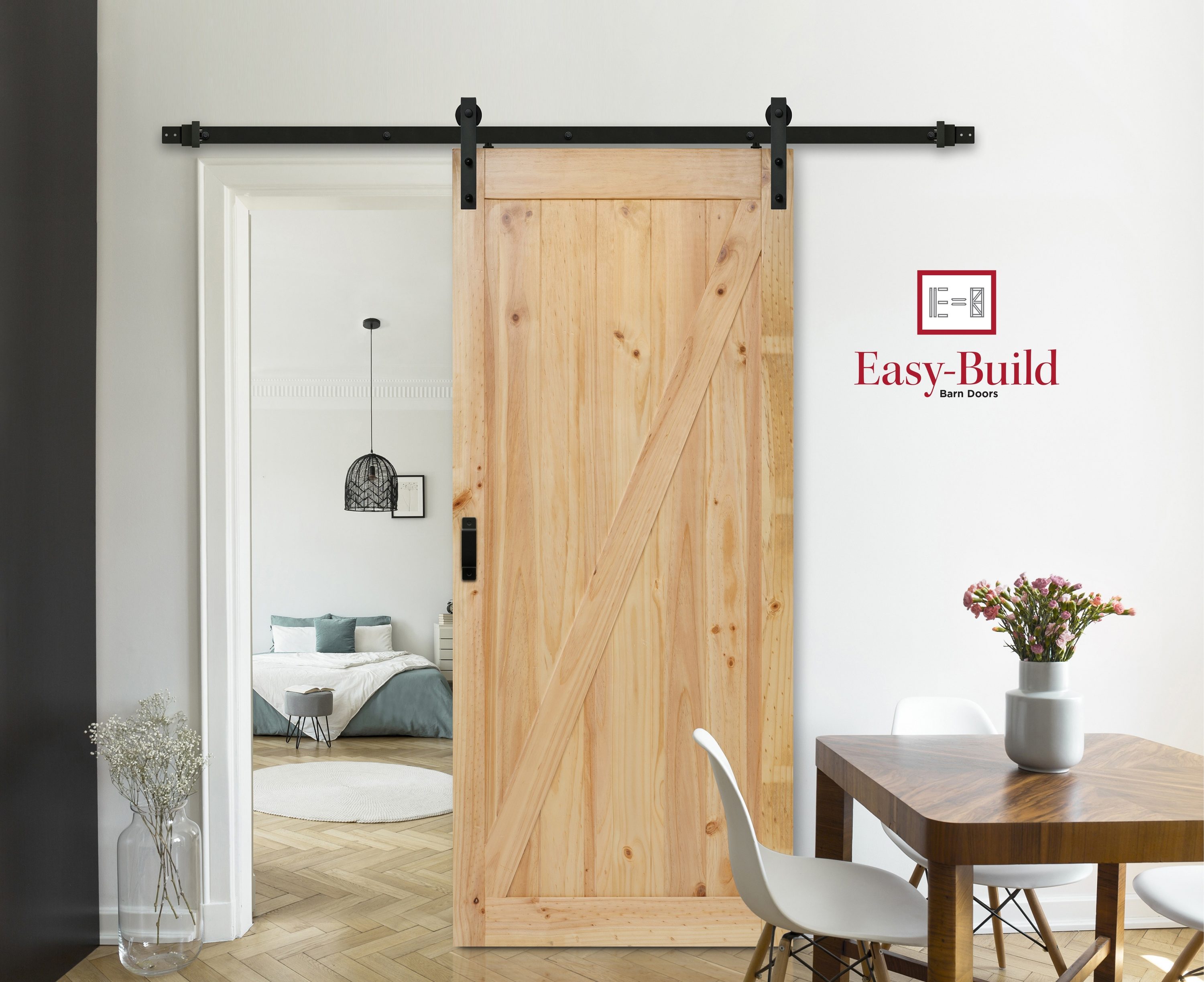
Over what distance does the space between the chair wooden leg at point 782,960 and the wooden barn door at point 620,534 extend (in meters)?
0.81

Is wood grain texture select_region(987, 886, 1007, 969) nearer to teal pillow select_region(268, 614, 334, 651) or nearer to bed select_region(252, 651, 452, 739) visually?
bed select_region(252, 651, 452, 739)

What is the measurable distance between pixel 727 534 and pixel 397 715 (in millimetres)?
3737

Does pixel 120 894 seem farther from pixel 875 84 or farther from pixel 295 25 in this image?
pixel 875 84

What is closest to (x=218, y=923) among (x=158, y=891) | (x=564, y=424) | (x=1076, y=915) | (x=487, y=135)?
(x=158, y=891)

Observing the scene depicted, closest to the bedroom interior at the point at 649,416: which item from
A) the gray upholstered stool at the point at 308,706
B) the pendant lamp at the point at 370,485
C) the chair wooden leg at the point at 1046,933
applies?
the chair wooden leg at the point at 1046,933

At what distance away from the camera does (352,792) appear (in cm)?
444

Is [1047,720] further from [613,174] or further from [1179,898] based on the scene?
[613,174]

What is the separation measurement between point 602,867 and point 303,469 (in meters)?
5.79

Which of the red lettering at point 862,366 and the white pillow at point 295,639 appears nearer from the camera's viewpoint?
the red lettering at point 862,366

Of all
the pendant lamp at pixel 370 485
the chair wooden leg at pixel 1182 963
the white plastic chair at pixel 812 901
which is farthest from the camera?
the pendant lamp at pixel 370 485

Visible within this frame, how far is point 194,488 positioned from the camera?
8.94 ft

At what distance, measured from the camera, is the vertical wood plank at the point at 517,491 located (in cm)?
267

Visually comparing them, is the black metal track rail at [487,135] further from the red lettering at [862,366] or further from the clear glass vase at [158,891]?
the clear glass vase at [158,891]

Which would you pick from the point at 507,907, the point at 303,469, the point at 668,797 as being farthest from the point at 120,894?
the point at 303,469
